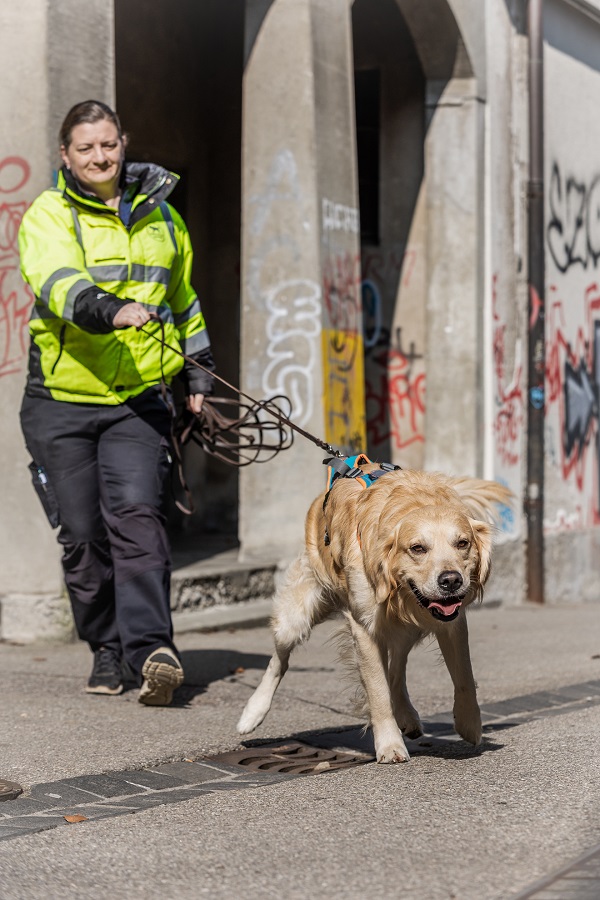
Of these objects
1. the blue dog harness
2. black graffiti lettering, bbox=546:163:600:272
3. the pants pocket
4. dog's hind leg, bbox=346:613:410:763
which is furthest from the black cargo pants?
black graffiti lettering, bbox=546:163:600:272

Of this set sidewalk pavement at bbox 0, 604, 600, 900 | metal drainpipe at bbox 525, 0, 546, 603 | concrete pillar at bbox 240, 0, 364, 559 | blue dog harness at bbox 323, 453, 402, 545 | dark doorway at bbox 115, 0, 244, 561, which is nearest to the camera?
sidewalk pavement at bbox 0, 604, 600, 900

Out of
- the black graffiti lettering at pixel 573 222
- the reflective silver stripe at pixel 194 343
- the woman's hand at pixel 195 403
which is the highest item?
the black graffiti lettering at pixel 573 222

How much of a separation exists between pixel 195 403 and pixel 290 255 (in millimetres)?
3101

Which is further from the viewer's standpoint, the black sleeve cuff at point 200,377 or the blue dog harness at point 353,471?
the black sleeve cuff at point 200,377

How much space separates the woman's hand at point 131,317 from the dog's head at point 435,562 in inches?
55.4

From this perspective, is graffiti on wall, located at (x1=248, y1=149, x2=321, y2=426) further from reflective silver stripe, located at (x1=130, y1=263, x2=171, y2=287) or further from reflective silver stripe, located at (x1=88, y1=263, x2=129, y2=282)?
reflective silver stripe, located at (x1=88, y1=263, x2=129, y2=282)

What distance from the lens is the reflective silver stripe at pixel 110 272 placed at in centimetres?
583

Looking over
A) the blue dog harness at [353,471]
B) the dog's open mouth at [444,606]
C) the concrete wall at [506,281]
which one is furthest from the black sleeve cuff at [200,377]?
the concrete wall at [506,281]

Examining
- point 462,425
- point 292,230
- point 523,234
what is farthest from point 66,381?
point 523,234

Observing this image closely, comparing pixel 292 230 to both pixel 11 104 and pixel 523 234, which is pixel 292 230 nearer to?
pixel 11 104

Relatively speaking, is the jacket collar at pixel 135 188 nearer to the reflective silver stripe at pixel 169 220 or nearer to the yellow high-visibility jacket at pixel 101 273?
the yellow high-visibility jacket at pixel 101 273

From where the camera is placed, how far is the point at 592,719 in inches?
221

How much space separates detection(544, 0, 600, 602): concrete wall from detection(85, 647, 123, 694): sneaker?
266 inches

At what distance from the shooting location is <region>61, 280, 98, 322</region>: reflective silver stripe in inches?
219
